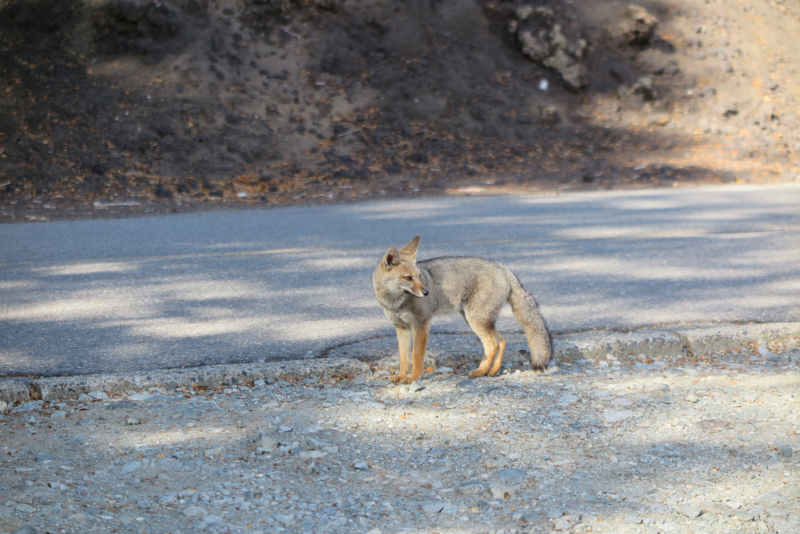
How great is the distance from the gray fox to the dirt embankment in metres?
8.18

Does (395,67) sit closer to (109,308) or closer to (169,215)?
(169,215)

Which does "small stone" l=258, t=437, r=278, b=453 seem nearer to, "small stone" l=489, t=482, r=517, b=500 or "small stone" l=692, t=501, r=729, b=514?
"small stone" l=489, t=482, r=517, b=500

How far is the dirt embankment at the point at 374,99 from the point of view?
1333 centimetres

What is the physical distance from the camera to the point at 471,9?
18328 millimetres

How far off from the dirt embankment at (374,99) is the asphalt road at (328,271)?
2313 mm

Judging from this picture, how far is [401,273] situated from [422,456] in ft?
3.84

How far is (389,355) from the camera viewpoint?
491cm

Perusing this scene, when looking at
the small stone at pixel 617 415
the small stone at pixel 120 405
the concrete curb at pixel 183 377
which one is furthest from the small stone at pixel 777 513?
the small stone at pixel 120 405

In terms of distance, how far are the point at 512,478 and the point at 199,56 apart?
1459 centimetres

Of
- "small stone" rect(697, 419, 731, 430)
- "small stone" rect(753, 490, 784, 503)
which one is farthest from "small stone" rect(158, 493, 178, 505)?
"small stone" rect(697, 419, 731, 430)

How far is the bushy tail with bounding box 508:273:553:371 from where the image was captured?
451 cm

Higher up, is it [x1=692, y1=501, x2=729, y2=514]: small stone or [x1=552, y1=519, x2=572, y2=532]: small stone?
[x1=552, y1=519, x2=572, y2=532]: small stone

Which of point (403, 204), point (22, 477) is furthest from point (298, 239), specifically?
point (22, 477)

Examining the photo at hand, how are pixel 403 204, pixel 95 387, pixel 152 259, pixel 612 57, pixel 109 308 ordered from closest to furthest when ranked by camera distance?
pixel 95 387 → pixel 109 308 → pixel 152 259 → pixel 403 204 → pixel 612 57
